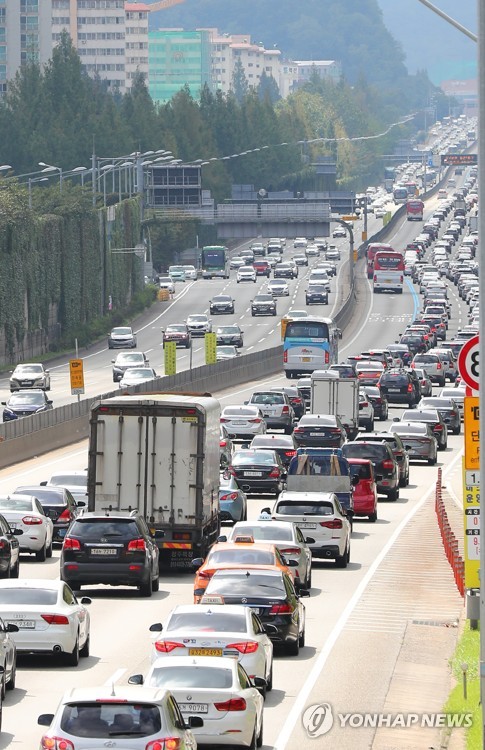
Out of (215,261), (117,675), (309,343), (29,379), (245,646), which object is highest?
(245,646)

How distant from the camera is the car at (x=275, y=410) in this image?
222ft

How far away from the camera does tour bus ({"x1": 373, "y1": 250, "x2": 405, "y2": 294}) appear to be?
148375 mm

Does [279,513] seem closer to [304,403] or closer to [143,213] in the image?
[304,403]

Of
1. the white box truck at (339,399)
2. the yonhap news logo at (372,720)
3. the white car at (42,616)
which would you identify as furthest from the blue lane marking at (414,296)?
the yonhap news logo at (372,720)

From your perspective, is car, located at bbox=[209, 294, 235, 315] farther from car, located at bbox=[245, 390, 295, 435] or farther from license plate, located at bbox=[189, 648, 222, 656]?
license plate, located at bbox=[189, 648, 222, 656]

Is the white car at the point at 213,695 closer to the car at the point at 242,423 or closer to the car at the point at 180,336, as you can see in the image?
the car at the point at 242,423

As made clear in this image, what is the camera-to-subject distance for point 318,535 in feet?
116

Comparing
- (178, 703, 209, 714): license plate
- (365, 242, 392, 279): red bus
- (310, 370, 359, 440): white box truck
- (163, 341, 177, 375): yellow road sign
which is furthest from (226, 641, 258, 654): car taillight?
(365, 242, 392, 279): red bus

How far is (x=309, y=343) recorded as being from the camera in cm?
8919

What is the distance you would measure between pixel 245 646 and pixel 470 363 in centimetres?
432

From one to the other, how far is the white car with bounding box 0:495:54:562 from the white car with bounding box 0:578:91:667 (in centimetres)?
1159

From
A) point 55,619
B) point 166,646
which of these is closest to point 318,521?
point 55,619

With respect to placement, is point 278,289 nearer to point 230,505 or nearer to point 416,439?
point 416,439

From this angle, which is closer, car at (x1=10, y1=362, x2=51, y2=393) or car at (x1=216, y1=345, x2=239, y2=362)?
car at (x1=10, y1=362, x2=51, y2=393)
